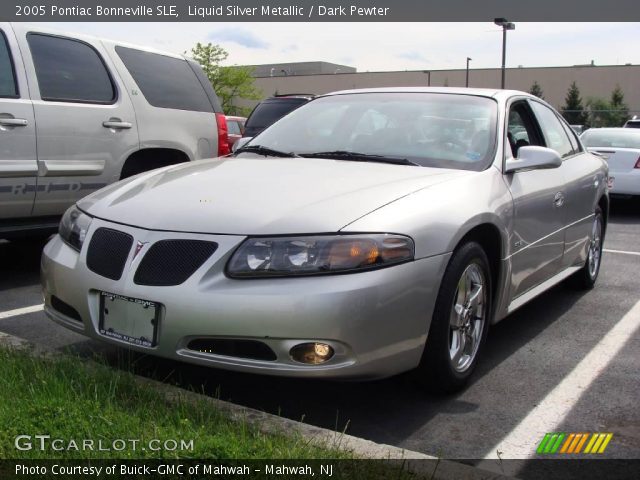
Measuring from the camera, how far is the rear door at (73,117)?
5.57 m

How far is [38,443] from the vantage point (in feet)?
8.55

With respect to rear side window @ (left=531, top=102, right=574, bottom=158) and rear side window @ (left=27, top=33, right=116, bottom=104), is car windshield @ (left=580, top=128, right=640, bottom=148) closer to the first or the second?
rear side window @ (left=531, top=102, right=574, bottom=158)

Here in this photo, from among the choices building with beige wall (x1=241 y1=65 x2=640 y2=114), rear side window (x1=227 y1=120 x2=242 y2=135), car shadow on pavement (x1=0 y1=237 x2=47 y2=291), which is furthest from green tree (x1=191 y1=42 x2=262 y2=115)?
car shadow on pavement (x1=0 y1=237 x2=47 y2=291)

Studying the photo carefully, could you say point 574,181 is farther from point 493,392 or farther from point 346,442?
Result: point 346,442

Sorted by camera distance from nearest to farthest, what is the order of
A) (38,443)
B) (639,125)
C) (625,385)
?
(38,443)
(625,385)
(639,125)

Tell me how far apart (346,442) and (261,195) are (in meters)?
1.20

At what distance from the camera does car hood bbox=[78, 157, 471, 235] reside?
312 cm

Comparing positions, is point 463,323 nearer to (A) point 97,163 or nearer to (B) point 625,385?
(B) point 625,385

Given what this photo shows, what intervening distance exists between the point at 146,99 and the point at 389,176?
3417 mm

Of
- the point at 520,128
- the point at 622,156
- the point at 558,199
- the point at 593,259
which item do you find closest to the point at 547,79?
the point at 622,156

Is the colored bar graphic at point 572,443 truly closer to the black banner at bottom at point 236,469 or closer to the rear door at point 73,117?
the black banner at bottom at point 236,469

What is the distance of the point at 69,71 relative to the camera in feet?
19.3

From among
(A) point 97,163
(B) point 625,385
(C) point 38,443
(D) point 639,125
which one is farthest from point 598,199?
(D) point 639,125

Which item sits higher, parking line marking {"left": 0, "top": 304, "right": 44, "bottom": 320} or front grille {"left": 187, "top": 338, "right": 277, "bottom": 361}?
front grille {"left": 187, "top": 338, "right": 277, "bottom": 361}
